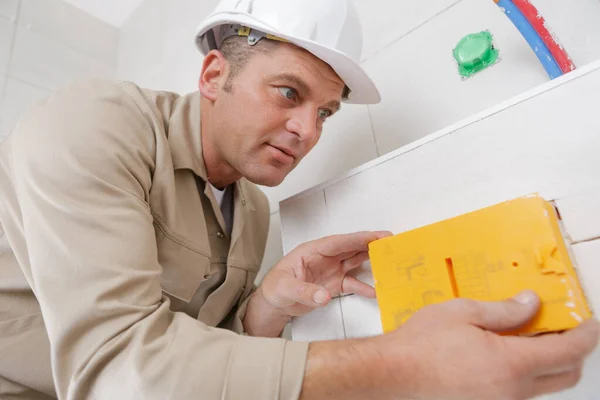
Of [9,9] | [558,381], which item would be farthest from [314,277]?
[9,9]

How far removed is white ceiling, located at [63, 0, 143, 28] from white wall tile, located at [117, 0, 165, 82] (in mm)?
25

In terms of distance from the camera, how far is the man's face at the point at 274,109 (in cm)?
71

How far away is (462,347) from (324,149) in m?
0.68

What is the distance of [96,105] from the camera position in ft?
2.00

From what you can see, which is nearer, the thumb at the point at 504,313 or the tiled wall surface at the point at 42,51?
the thumb at the point at 504,313

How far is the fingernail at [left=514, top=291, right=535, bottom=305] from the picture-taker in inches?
15.9

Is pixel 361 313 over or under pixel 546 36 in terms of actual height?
under

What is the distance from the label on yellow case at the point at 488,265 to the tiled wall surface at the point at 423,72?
1.10 feet

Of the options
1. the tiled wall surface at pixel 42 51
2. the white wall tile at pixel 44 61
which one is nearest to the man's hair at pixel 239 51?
the white wall tile at pixel 44 61

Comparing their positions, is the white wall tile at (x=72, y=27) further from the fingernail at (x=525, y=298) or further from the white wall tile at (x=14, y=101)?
the fingernail at (x=525, y=298)

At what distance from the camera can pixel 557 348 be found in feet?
1.22

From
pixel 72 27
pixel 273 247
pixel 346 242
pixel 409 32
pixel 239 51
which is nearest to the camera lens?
pixel 346 242

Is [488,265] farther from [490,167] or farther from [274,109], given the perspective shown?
[274,109]

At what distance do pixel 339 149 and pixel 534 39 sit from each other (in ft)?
1.45
